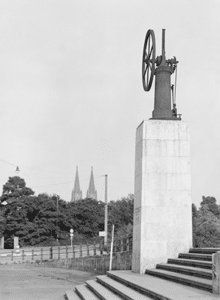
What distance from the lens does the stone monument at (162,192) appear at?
12.5 metres

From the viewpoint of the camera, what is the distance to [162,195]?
41.8 ft

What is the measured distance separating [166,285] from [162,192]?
430 centimetres

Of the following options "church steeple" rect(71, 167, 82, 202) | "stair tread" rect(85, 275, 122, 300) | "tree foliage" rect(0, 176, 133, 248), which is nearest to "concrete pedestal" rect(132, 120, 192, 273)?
"stair tread" rect(85, 275, 122, 300)

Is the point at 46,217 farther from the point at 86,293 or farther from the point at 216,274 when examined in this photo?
the point at 216,274

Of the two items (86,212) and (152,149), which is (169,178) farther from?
(86,212)

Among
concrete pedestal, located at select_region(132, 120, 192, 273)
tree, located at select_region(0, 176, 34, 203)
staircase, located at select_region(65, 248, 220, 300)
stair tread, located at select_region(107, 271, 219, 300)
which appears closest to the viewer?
stair tread, located at select_region(107, 271, 219, 300)

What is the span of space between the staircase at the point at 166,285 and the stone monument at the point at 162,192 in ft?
1.56

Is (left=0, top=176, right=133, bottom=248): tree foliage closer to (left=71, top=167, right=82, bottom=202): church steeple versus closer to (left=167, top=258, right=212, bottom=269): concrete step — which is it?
(left=167, top=258, right=212, bottom=269): concrete step

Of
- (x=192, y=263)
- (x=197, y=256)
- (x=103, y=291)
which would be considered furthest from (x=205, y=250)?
(x=103, y=291)

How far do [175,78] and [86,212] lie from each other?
52.4 m

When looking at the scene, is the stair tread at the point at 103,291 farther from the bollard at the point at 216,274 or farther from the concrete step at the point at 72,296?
the bollard at the point at 216,274

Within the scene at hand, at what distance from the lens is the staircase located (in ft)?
25.0

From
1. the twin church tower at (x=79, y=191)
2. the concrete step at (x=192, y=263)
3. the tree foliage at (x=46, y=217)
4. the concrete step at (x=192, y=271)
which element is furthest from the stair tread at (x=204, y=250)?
the twin church tower at (x=79, y=191)

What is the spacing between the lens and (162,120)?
43.1ft
